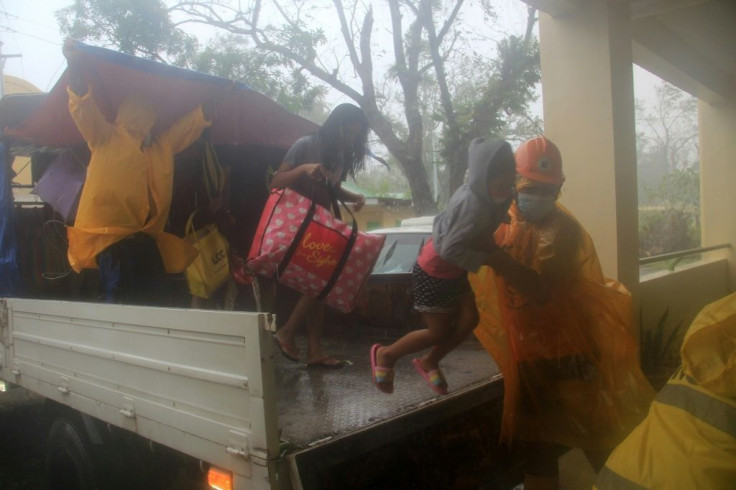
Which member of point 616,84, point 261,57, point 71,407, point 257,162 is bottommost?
point 71,407

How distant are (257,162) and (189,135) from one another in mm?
980

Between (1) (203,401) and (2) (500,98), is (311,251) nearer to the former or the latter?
(1) (203,401)

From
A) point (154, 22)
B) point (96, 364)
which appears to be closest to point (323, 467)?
point (96, 364)

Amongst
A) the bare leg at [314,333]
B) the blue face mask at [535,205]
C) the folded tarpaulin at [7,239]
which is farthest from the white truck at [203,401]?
the folded tarpaulin at [7,239]

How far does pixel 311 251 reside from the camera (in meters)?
2.80

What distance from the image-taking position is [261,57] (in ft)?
39.5

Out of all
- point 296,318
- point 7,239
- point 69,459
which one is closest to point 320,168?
point 296,318

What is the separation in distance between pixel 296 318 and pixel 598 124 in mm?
2491

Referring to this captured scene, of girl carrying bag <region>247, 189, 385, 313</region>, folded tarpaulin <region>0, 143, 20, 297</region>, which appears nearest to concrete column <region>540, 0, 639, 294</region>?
girl carrying bag <region>247, 189, 385, 313</region>

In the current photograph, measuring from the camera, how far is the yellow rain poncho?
1311 mm

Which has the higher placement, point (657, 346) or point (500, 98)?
point (500, 98)

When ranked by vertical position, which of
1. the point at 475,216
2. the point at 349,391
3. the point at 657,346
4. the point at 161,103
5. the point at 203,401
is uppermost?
the point at 161,103

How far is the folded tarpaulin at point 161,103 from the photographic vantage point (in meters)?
2.97

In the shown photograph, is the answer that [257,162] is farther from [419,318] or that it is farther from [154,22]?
[154,22]
